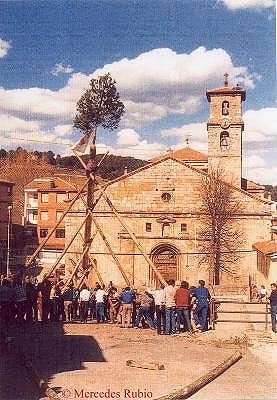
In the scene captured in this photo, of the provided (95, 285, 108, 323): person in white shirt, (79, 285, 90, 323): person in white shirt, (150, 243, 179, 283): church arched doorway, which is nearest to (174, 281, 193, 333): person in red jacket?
(95, 285, 108, 323): person in white shirt

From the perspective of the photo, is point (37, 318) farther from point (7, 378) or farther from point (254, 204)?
point (254, 204)

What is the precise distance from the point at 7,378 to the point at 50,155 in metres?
96.8

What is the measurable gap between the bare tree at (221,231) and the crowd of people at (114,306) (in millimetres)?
16653

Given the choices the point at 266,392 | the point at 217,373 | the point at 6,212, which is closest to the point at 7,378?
the point at 217,373

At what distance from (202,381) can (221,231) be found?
2570 centimetres

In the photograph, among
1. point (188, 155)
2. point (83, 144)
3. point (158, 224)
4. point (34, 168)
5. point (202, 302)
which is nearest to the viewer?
point (202, 302)

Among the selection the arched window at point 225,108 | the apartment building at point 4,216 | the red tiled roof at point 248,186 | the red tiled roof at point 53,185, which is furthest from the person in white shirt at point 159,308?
the red tiled roof at point 53,185

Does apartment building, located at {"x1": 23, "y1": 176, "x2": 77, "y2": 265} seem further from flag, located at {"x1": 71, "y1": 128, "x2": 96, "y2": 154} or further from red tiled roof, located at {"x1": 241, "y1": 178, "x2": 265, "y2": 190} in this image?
flag, located at {"x1": 71, "y1": 128, "x2": 96, "y2": 154}

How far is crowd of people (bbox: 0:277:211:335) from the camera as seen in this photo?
16078mm

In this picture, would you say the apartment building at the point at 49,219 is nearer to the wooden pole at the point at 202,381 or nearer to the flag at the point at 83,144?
the flag at the point at 83,144

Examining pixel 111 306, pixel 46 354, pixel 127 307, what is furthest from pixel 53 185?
pixel 46 354

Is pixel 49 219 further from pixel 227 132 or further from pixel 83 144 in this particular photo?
pixel 83 144

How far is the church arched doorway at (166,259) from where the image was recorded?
36.6 meters

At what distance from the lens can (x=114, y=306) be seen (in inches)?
737
